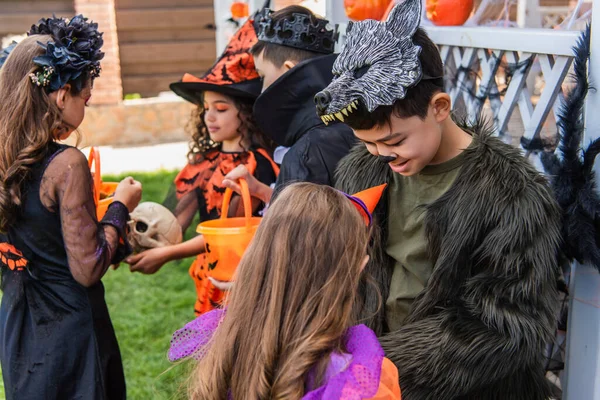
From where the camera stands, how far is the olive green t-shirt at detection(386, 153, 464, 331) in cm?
201

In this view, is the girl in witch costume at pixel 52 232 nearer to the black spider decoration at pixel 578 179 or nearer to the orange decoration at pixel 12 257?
the orange decoration at pixel 12 257

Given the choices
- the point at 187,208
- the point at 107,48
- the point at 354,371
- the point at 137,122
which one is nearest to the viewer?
the point at 354,371

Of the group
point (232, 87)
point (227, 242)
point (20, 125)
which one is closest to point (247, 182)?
point (227, 242)

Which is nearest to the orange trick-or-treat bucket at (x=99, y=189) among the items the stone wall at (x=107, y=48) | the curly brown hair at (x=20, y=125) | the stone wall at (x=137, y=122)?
the curly brown hair at (x=20, y=125)

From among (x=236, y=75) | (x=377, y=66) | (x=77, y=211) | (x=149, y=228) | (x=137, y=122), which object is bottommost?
(x=137, y=122)

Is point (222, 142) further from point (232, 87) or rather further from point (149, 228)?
point (149, 228)

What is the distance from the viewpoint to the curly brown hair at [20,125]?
239cm

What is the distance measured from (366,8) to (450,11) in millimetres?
453

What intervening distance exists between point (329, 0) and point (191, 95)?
3.98ft

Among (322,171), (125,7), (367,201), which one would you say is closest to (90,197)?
(322,171)

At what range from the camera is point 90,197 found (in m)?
2.46

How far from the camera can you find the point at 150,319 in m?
4.83

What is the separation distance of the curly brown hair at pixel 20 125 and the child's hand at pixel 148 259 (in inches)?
26.8

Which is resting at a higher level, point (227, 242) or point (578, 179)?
point (578, 179)
